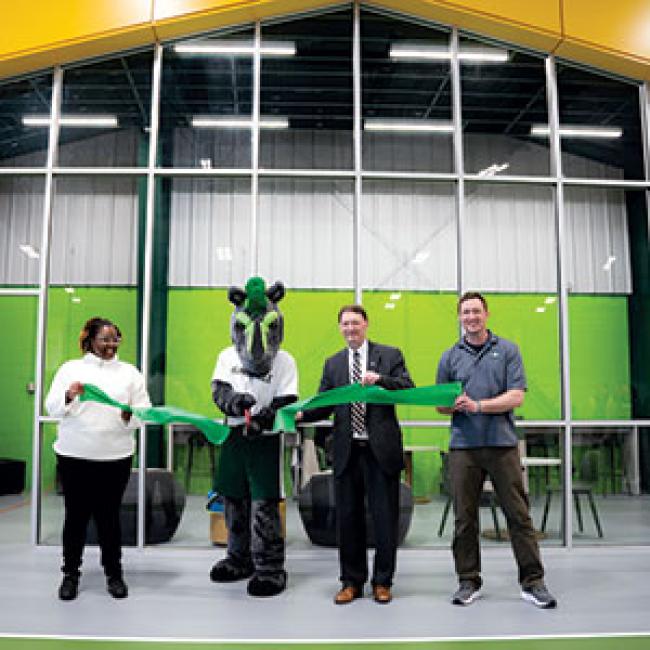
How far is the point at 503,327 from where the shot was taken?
5.92 metres

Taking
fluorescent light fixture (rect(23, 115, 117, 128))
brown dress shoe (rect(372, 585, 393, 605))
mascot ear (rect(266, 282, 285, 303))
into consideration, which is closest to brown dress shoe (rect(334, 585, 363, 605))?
brown dress shoe (rect(372, 585, 393, 605))

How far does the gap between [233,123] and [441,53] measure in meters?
2.11

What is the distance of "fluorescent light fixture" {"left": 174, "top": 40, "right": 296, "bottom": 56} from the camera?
6217mm

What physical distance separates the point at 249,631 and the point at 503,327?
11.6 ft

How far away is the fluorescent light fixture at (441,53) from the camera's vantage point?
631 cm

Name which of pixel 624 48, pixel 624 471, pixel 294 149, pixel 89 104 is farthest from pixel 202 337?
pixel 624 48

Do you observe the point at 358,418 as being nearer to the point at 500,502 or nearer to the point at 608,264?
the point at 500,502

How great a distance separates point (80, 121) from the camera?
20.0 ft

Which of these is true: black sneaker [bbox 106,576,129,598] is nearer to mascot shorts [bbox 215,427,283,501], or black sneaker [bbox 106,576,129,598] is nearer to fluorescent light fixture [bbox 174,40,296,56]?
mascot shorts [bbox 215,427,283,501]

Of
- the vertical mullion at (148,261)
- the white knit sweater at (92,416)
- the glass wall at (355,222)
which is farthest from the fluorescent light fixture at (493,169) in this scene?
the white knit sweater at (92,416)

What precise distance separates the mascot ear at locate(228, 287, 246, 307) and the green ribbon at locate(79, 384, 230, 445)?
0.79 meters

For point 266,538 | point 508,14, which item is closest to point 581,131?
point 508,14

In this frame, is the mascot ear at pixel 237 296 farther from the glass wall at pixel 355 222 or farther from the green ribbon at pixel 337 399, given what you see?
the glass wall at pixel 355 222

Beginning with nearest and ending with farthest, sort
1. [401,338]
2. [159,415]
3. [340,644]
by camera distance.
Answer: [340,644] < [159,415] < [401,338]
